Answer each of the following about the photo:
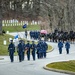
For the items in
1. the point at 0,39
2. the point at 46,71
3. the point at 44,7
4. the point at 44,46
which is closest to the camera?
the point at 46,71

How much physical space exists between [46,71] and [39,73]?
1229mm

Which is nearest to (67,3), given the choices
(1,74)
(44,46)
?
(44,46)

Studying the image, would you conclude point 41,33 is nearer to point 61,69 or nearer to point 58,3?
point 58,3

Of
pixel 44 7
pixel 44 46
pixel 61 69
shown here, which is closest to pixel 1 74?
pixel 61 69

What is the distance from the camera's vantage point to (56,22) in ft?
212

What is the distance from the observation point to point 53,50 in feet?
150

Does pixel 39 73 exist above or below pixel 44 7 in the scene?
below

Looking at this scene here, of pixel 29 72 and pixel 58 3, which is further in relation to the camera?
pixel 58 3

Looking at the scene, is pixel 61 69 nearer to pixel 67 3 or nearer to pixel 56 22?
pixel 67 3

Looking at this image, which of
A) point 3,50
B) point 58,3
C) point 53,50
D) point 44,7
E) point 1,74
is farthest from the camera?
point 44,7

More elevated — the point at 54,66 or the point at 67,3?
the point at 67,3

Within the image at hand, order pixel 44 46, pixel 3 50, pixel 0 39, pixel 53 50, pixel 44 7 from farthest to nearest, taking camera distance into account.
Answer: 1. pixel 44 7
2. pixel 0 39
3. pixel 53 50
4. pixel 3 50
5. pixel 44 46

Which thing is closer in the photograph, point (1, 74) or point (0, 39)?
point (1, 74)

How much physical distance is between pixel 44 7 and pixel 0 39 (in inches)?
734
